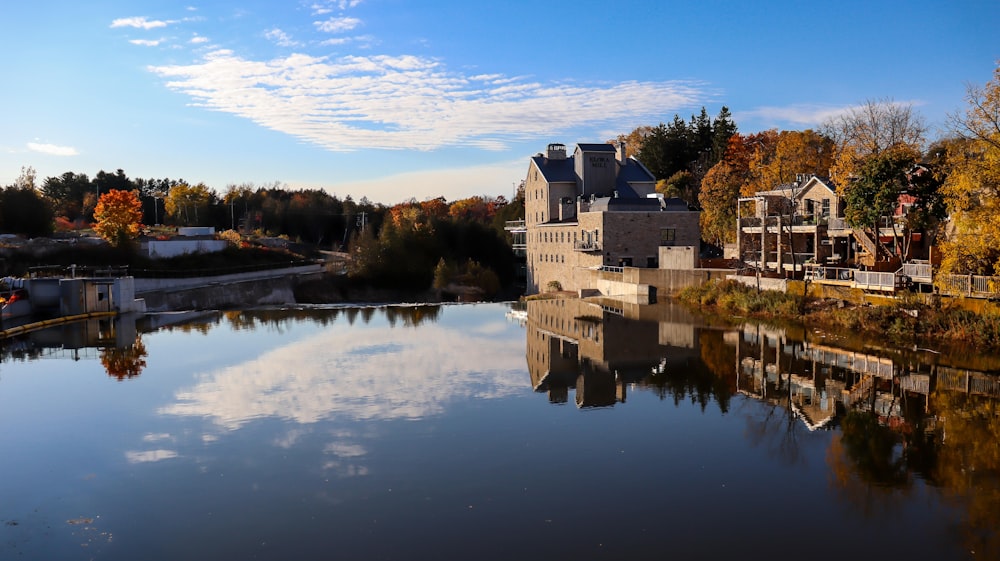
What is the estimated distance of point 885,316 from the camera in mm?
25859

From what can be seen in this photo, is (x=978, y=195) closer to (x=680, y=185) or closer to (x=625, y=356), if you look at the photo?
(x=625, y=356)

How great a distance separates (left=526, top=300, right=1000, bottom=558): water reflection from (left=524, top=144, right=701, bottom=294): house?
45.4ft

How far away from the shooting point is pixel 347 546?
10.1 m

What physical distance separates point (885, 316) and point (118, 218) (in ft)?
159

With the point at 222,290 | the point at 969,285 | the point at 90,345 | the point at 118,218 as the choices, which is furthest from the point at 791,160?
the point at 118,218

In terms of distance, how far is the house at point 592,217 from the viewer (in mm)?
44781

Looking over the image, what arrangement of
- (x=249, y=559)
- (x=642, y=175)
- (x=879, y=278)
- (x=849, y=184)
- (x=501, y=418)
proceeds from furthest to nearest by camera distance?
1. (x=642, y=175)
2. (x=849, y=184)
3. (x=879, y=278)
4. (x=501, y=418)
5. (x=249, y=559)

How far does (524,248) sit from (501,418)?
48.4 meters

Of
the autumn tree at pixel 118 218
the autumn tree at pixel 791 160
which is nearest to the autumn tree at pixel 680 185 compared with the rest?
the autumn tree at pixel 791 160

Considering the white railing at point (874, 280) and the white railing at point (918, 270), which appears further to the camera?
the white railing at point (874, 280)

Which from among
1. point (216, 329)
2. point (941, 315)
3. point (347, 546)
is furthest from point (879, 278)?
point (216, 329)

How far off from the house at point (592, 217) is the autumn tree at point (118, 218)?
27.5m

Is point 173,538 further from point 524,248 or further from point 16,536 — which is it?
point 524,248

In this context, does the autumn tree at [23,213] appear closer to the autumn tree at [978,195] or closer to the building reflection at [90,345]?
the building reflection at [90,345]
